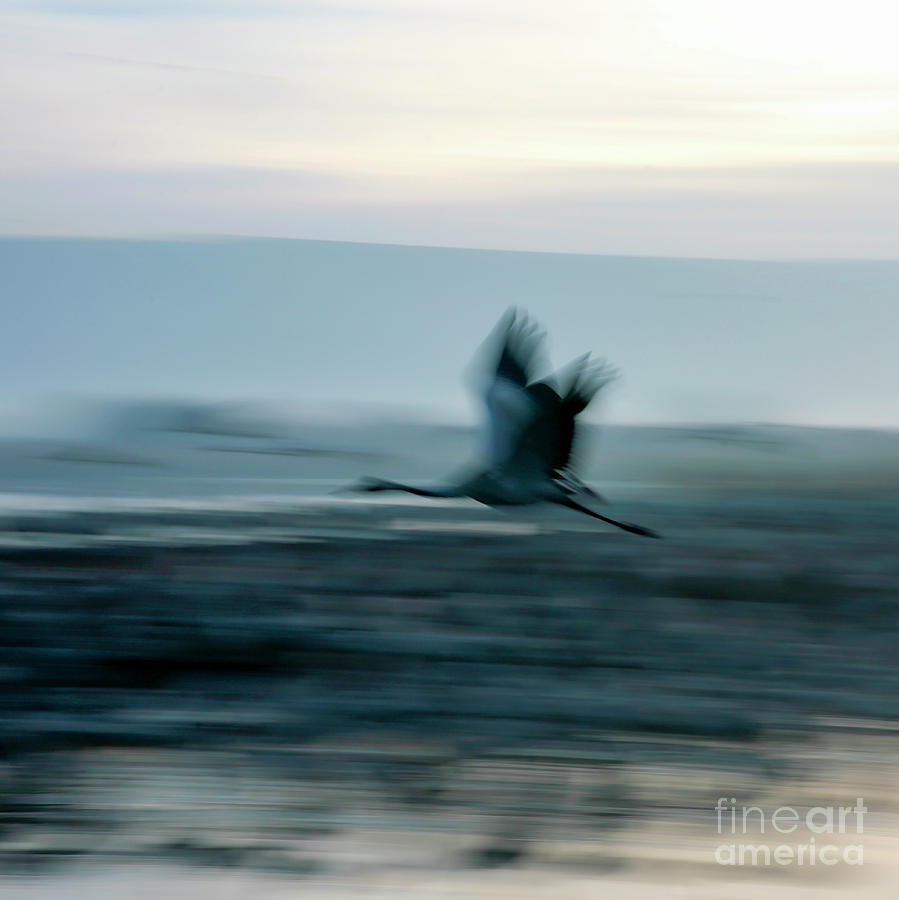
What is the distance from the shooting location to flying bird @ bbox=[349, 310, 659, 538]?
292 inches

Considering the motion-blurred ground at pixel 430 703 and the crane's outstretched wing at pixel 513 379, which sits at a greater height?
the crane's outstretched wing at pixel 513 379

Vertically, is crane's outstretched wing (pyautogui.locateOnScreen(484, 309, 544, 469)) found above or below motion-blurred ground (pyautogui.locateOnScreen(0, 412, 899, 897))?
above

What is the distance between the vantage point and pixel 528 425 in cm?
756

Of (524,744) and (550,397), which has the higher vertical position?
(550,397)

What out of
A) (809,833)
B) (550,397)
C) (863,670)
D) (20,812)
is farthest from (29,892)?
(863,670)

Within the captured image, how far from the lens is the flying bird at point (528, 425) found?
24.3ft

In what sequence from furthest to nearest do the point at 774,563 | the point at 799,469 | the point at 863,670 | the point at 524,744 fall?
the point at 799,469, the point at 774,563, the point at 863,670, the point at 524,744

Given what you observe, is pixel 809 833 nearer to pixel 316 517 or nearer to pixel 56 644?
pixel 56 644

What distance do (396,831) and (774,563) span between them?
559 cm

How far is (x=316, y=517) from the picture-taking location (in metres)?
11.9

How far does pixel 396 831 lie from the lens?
5.73 metres

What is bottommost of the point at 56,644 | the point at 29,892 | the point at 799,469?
the point at 29,892

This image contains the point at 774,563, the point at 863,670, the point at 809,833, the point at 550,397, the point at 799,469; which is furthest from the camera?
the point at 799,469

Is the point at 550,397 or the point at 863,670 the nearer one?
the point at 550,397
